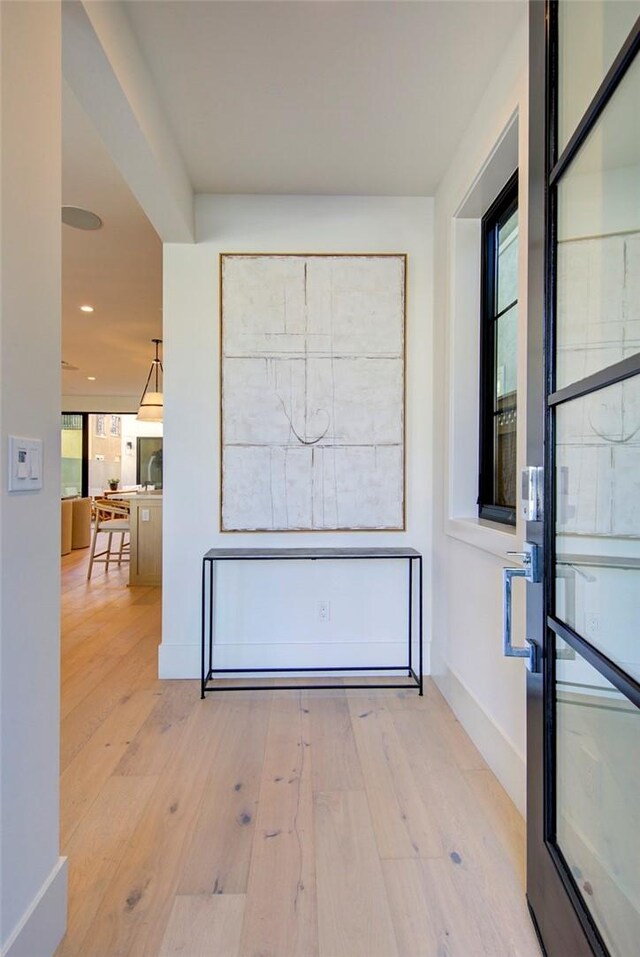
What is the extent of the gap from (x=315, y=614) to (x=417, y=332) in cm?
170

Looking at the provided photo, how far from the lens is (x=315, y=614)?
9.18 ft

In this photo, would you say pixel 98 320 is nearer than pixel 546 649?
No

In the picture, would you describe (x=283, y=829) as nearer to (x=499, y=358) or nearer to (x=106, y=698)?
(x=106, y=698)

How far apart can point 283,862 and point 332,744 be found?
66 centimetres

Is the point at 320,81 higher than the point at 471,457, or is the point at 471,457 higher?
the point at 320,81

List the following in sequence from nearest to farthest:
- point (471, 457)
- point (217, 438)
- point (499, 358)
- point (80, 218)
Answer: point (499, 358) < point (471, 457) < point (217, 438) < point (80, 218)

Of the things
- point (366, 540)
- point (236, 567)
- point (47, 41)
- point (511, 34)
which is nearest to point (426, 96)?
point (511, 34)

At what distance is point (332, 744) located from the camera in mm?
2109

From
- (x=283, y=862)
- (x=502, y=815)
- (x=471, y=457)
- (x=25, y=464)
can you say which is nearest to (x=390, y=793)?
(x=502, y=815)

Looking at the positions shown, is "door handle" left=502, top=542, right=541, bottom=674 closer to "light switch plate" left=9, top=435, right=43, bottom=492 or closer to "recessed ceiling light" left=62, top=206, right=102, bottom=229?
"light switch plate" left=9, top=435, right=43, bottom=492

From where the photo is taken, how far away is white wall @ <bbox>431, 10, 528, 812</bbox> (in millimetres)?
1746

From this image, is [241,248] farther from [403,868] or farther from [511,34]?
[403,868]

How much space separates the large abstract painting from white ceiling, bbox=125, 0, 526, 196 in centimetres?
48

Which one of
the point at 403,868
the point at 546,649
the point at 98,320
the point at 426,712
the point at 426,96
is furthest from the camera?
the point at 98,320
